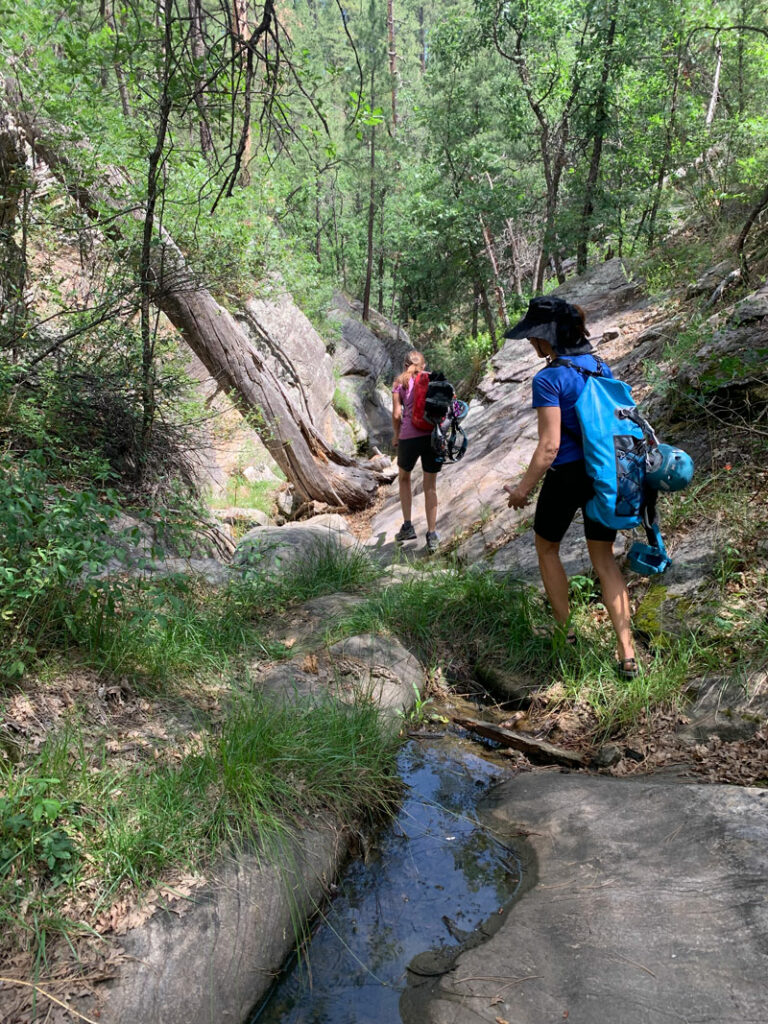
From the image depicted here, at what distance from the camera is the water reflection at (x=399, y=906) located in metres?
2.42

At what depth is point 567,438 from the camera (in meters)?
3.89

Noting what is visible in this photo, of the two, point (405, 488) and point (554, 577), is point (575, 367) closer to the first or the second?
point (554, 577)

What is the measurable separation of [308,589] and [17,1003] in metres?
3.52

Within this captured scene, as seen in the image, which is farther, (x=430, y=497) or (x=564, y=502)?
(x=430, y=497)

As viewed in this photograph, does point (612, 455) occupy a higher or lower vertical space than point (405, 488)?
higher

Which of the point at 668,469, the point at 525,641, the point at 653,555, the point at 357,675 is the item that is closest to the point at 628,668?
the point at 653,555

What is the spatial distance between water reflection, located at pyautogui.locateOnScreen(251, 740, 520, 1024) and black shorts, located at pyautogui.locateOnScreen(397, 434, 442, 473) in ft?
12.6

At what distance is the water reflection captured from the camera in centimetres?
242

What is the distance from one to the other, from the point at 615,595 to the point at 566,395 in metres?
1.16

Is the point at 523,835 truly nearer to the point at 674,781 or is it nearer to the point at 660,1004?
the point at 674,781

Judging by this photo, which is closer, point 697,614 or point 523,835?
point 523,835

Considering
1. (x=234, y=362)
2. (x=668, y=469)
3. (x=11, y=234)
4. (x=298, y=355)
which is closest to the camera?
(x=668, y=469)

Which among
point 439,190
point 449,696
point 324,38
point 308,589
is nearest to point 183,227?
point 308,589

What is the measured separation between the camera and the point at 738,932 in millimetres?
2219
